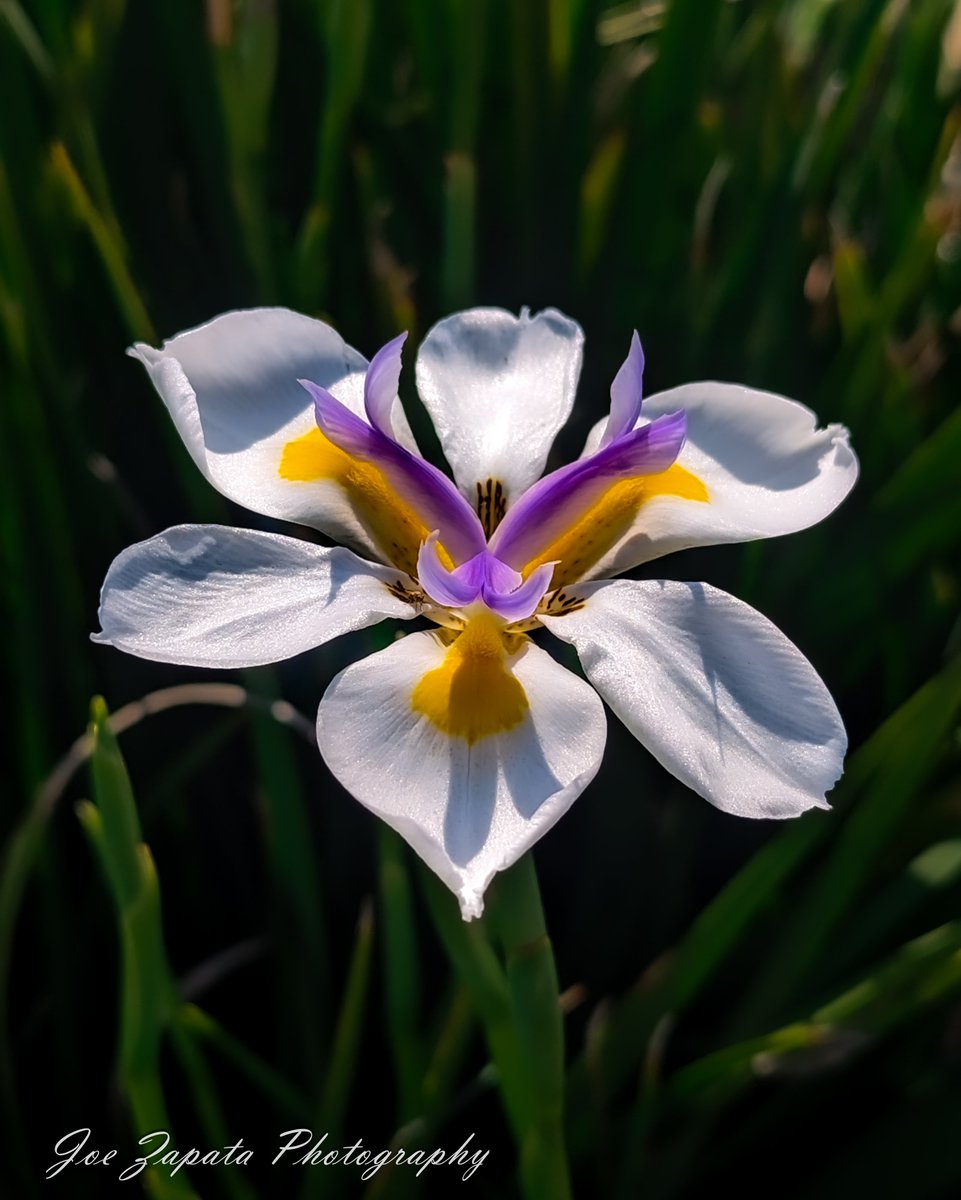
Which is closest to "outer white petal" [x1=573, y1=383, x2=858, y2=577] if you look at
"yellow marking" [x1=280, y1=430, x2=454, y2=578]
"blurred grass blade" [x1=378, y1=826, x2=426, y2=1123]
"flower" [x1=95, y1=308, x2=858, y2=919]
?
"flower" [x1=95, y1=308, x2=858, y2=919]


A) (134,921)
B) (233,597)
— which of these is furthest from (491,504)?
(134,921)

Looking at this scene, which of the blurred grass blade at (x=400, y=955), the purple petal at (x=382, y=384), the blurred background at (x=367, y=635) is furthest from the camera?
the blurred background at (x=367, y=635)

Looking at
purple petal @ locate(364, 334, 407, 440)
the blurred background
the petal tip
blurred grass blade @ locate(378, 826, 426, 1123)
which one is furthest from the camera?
the blurred background

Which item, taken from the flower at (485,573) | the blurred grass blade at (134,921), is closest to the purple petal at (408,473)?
the flower at (485,573)

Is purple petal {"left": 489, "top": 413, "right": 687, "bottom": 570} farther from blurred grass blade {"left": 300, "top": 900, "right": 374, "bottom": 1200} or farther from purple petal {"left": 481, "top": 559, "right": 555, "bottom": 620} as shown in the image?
blurred grass blade {"left": 300, "top": 900, "right": 374, "bottom": 1200}

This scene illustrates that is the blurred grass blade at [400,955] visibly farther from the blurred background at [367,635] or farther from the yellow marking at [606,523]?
the yellow marking at [606,523]

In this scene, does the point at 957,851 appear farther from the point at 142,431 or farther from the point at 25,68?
the point at 25,68

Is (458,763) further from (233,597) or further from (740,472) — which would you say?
(740,472)
